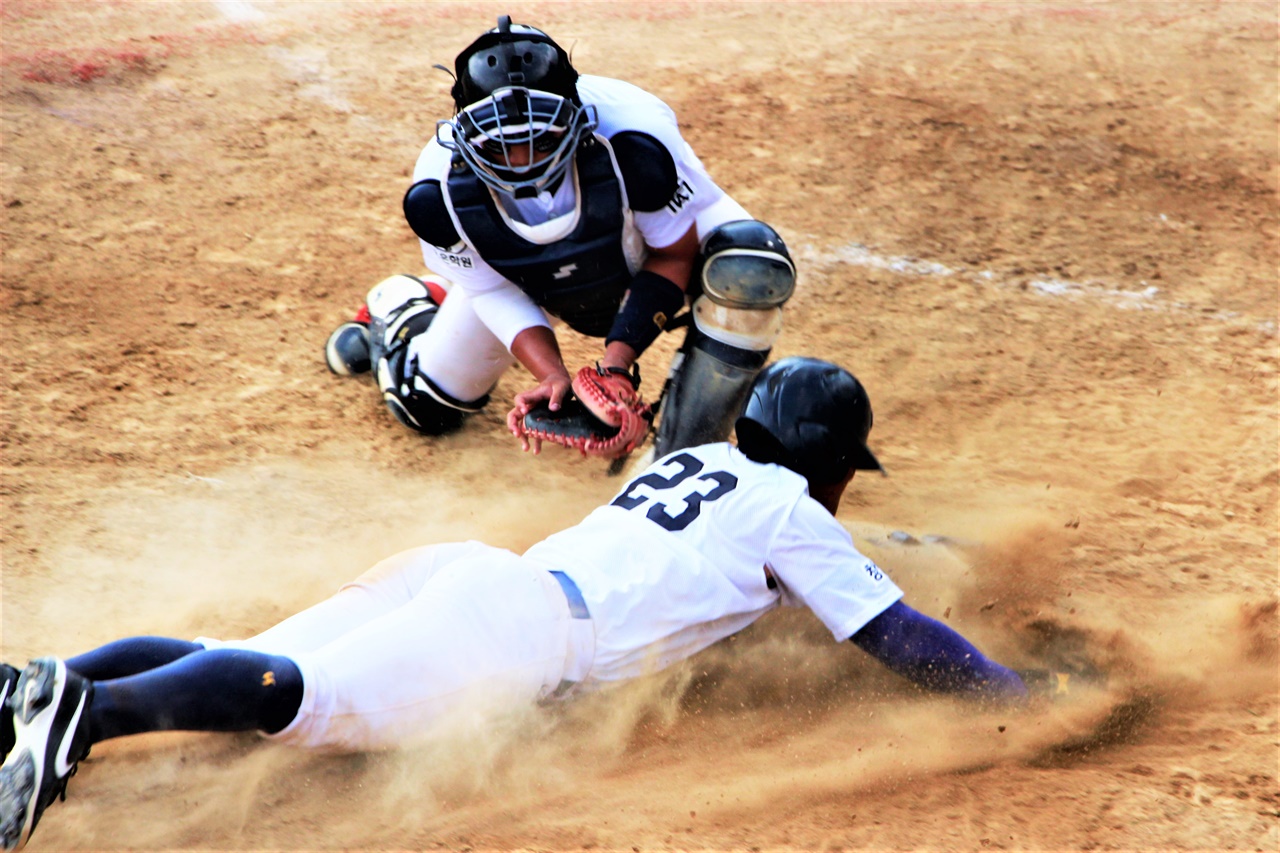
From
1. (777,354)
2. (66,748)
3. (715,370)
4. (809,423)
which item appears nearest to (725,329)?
(715,370)

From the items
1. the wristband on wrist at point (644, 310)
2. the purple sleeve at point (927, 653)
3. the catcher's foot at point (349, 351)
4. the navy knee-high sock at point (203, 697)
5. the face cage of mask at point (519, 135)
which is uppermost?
the face cage of mask at point (519, 135)

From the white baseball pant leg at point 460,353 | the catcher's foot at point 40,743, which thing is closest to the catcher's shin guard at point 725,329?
the white baseball pant leg at point 460,353

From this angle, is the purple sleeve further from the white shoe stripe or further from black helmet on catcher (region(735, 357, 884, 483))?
the white shoe stripe

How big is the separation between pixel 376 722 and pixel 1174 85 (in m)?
7.82

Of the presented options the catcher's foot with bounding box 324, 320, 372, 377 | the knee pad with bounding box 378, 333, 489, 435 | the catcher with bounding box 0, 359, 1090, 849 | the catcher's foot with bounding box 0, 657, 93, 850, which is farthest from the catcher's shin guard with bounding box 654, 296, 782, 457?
the catcher's foot with bounding box 0, 657, 93, 850

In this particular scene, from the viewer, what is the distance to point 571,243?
14.9 feet

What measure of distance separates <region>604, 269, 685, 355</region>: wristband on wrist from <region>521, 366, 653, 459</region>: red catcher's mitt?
0.63ft

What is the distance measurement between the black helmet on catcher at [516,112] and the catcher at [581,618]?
3.77ft

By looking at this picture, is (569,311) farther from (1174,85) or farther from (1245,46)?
(1245,46)

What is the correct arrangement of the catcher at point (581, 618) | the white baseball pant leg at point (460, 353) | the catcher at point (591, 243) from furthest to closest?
1. the white baseball pant leg at point (460, 353)
2. the catcher at point (591, 243)
3. the catcher at point (581, 618)

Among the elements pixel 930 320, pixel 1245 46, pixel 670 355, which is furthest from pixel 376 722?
pixel 1245 46

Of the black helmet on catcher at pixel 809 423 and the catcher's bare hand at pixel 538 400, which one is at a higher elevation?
the black helmet on catcher at pixel 809 423

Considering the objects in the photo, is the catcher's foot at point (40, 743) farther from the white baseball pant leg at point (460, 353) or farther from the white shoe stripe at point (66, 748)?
the white baseball pant leg at point (460, 353)

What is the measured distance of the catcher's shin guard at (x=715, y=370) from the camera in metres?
Answer: 4.62
